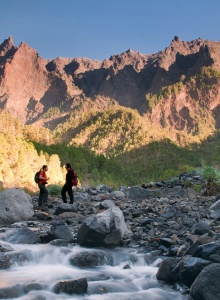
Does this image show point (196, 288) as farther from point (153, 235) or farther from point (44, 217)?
point (44, 217)

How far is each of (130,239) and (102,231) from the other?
1349 mm

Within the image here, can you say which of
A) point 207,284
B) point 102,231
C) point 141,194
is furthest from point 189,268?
point 141,194

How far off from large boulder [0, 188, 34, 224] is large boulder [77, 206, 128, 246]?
5.10m

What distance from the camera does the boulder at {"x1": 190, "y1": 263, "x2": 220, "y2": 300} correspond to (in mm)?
8555

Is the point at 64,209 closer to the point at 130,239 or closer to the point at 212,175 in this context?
the point at 130,239

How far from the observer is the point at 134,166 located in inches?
7160

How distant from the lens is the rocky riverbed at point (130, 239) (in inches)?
384

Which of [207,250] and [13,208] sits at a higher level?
[13,208]

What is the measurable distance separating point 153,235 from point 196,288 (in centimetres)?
508

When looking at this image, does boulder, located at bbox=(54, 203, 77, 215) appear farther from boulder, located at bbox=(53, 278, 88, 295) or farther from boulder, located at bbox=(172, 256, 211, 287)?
boulder, located at bbox=(172, 256, 211, 287)

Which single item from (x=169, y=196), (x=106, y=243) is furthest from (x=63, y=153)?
(x=106, y=243)

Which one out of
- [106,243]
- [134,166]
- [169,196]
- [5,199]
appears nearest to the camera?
[106,243]

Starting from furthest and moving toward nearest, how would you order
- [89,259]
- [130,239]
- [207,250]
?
[130,239] → [89,259] → [207,250]

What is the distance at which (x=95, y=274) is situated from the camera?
11305mm
